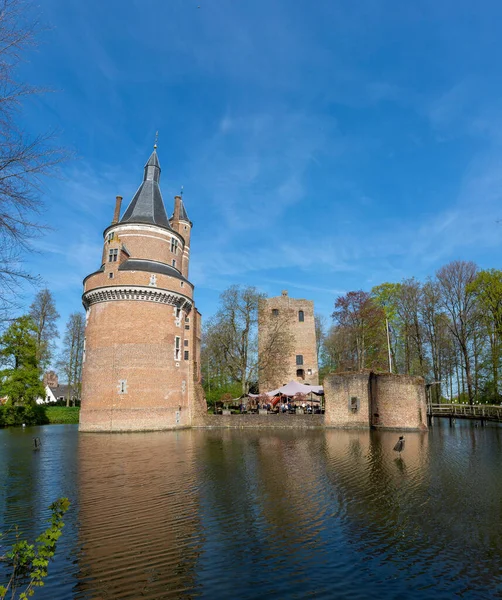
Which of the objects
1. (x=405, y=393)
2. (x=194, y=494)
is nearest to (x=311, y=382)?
(x=405, y=393)

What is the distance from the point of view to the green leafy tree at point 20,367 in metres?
36.1

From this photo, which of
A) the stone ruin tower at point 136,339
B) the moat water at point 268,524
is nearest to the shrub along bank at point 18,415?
the stone ruin tower at point 136,339

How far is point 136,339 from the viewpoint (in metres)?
29.0

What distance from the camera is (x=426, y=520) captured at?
8586 millimetres

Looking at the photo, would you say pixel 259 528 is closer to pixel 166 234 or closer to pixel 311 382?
pixel 166 234

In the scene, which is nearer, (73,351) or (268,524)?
(268,524)

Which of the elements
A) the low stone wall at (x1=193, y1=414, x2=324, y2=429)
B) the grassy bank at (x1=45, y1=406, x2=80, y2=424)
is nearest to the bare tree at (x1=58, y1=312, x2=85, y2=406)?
the grassy bank at (x1=45, y1=406, x2=80, y2=424)

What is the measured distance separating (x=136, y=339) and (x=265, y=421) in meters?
11.3

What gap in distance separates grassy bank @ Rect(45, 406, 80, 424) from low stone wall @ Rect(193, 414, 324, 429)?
63.5ft

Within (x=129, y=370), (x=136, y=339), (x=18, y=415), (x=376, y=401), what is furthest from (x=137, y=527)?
(x=18, y=415)

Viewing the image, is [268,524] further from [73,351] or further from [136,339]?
[73,351]

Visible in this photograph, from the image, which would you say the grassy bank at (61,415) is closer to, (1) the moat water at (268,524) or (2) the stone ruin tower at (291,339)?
(2) the stone ruin tower at (291,339)

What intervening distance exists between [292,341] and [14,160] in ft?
133

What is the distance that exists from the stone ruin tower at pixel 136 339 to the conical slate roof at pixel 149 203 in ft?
1.25
